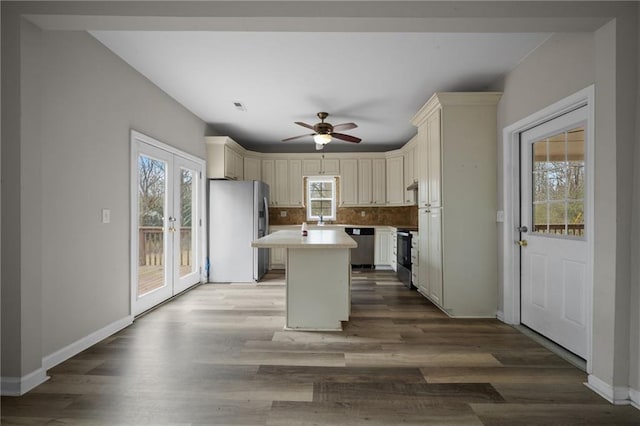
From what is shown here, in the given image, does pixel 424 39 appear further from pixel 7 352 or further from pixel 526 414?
pixel 7 352

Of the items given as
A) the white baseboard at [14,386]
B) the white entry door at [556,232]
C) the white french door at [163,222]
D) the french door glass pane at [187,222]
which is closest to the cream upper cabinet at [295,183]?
the white french door at [163,222]

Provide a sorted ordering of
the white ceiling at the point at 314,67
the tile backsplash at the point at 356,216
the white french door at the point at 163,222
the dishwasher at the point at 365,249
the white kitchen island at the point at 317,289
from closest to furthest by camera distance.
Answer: the white ceiling at the point at 314,67 → the white kitchen island at the point at 317,289 → the white french door at the point at 163,222 → the dishwasher at the point at 365,249 → the tile backsplash at the point at 356,216

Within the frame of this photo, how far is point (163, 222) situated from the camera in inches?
148

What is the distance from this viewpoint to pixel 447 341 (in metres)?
2.64

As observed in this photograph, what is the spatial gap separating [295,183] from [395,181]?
1.98m

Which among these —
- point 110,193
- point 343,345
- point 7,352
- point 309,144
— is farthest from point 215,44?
point 309,144

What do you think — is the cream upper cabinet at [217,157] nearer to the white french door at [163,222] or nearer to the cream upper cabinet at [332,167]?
the white french door at [163,222]

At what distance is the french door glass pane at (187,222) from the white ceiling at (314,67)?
3.24 ft

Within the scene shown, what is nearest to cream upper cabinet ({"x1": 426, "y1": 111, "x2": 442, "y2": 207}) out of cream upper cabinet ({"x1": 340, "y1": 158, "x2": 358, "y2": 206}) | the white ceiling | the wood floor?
the white ceiling

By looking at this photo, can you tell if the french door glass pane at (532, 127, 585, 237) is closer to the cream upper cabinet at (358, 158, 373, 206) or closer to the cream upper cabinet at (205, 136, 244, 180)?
the cream upper cabinet at (358, 158, 373, 206)

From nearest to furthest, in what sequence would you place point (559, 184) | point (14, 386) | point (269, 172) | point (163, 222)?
point (14, 386)
point (559, 184)
point (163, 222)
point (269, 172)

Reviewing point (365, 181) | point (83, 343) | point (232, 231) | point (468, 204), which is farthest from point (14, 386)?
point (365, 181)

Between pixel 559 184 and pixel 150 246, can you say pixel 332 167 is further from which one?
pixel 559 184

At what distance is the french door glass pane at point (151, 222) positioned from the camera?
332 cm
